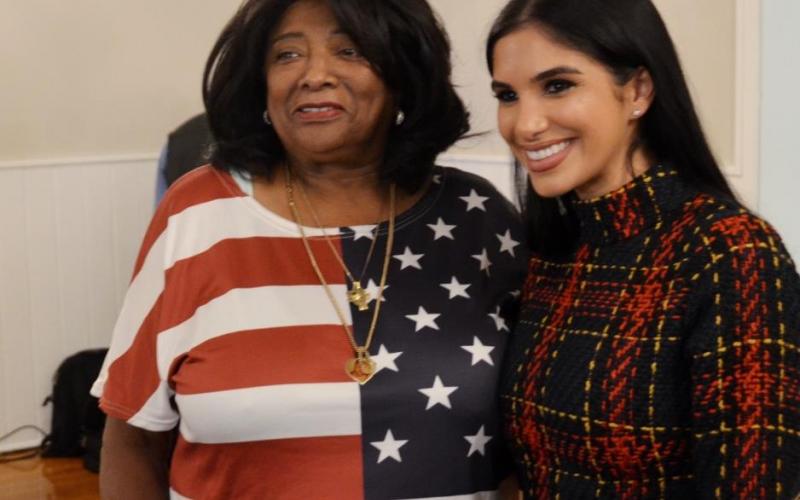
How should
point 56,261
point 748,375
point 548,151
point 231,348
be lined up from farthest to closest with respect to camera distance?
point 56,261 < point 231,348 < point 548,151 < point 748,375

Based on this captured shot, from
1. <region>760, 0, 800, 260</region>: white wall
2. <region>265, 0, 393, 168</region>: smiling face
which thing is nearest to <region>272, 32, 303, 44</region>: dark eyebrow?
<region>265, 0, 393, 168</region>: smiling face

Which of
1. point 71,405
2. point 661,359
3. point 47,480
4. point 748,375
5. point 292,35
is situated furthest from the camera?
point 71,405

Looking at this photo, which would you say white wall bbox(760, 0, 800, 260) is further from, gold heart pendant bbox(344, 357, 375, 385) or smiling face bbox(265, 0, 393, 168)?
gold heart pendant bbox(344, 357, 375, 385)

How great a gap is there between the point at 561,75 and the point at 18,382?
3965 mm

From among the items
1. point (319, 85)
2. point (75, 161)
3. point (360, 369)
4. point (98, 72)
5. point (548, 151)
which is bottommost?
point (360, 369)

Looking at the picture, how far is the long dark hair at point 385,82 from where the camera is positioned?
1.92m

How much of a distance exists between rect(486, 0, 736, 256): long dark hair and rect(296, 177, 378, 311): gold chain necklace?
472mm

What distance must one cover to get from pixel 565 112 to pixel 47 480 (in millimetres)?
3588

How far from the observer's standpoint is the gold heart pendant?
179 cm

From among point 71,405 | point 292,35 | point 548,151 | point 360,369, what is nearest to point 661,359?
point 548,151

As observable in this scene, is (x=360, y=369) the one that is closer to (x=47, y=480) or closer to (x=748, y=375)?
(x=748, y=375)

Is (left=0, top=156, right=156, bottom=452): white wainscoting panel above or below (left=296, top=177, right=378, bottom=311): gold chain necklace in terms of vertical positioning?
below

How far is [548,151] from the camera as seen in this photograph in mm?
1615

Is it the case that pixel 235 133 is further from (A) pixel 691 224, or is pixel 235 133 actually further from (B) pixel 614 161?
(A) pixel 691 224
